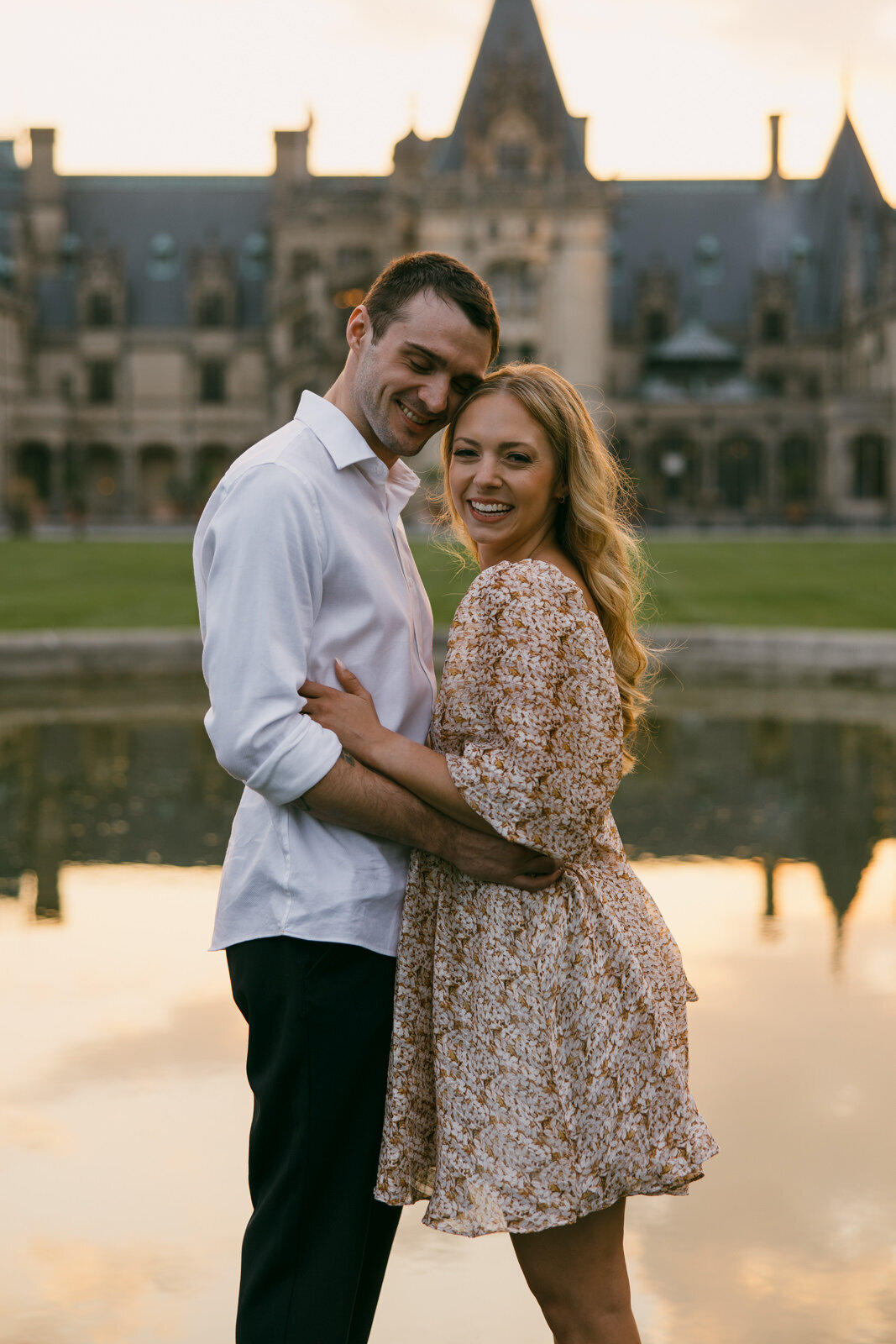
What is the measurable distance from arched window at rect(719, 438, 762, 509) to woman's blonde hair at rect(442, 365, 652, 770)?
182ft

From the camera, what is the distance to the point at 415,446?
2.61 meters

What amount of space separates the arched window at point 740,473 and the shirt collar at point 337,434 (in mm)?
55538

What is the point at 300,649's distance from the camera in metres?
2.32

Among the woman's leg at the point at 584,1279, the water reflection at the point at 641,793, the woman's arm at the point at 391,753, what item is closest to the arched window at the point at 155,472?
the water reflection at the point at 641,793

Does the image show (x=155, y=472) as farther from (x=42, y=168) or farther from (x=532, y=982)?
(x=532, y=982)

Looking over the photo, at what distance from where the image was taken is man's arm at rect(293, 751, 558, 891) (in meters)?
2.33

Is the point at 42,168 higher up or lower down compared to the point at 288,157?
lower down

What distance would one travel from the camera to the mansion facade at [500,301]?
54406 millimetres

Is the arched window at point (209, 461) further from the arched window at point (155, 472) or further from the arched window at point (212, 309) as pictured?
the arched window at point (212, 309)

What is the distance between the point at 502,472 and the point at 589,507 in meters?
0.16

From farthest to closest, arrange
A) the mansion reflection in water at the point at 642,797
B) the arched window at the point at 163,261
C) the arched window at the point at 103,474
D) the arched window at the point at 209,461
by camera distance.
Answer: the arched window at the point at 163,261, the arched window at the point at 103,474, the arched window at the point at 209,461, the mansion reflection in water at the point at 642,797

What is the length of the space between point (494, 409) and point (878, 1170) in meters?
2.20

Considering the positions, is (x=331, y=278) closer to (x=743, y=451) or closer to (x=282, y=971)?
(x=743, y=451)

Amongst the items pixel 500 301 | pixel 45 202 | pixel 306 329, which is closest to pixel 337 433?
pixel 500 301
